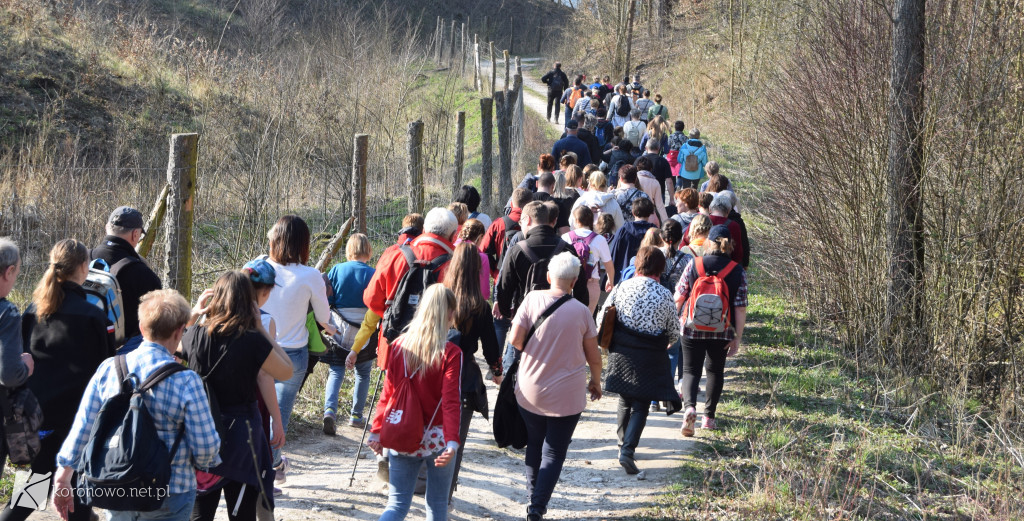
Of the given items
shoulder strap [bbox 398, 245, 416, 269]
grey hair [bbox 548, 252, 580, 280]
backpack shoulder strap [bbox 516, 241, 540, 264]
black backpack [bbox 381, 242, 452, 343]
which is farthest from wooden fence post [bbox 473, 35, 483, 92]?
grey hair [bbox 548, 252, 580, 280]

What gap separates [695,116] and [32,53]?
69.7ft

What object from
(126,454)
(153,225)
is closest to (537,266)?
(153,225)

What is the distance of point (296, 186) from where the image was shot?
42.3ft

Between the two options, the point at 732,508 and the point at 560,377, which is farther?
the point at 732,508

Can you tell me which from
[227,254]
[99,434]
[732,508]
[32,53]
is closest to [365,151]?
[227,254]

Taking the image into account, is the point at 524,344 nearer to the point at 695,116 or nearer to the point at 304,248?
the point at 304,248

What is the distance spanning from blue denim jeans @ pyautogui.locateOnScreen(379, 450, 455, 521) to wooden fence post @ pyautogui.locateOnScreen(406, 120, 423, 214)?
6.35 meters

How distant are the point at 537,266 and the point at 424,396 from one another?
8.01 feet

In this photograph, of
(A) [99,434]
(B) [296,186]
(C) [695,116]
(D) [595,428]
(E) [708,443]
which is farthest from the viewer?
(C) [695,116]

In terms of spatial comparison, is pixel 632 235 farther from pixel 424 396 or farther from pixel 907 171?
pixel 424 396

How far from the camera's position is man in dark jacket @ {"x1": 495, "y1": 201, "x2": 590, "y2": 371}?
658 cm

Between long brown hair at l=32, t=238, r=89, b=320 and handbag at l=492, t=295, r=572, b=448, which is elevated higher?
long brown hair at l=32, t=238, r=89, b=320

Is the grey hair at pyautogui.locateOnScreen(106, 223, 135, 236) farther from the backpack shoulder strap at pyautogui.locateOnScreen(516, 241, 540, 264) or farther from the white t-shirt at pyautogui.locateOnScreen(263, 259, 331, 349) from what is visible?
the backpack shoulder strap at pyautogui.locateOnScreen(516, 241, 540, 264)

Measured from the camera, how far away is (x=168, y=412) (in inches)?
133
